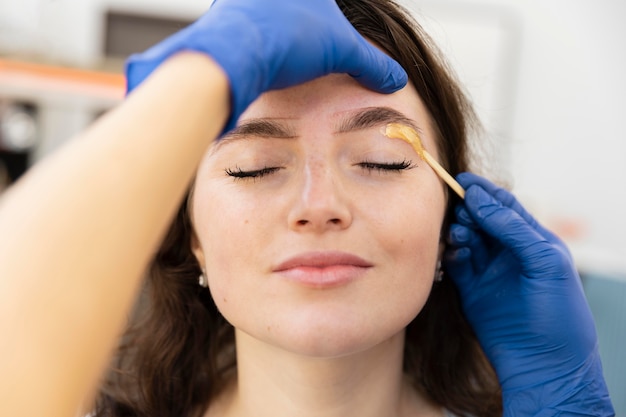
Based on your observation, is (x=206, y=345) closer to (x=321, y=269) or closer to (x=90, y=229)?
(x=321, y=269)

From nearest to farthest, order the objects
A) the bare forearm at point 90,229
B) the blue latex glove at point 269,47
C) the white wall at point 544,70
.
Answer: the bare forearm at point 90,229 < the blue latex glove at point 269,47 < the white wall at point 544,70

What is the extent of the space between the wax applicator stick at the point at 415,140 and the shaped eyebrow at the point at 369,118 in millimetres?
13

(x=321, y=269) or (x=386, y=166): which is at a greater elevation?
(x=386, y=166)

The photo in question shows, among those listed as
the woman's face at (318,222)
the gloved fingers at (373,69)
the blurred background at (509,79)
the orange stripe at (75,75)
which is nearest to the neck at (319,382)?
the woman's face at (318,222)

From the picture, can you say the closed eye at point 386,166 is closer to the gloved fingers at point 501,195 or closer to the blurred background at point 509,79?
the gloved fingers at point 501,195

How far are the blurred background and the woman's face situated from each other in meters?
3.14

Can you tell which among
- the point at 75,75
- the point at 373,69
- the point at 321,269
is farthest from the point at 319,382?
the point at 75,75

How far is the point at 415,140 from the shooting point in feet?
4.16

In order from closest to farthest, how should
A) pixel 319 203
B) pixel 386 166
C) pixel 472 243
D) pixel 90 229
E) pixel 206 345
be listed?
pixel 90 229 → pixel 319 203 → pixel 386 166 → pixel 472 243 → pixel 206 345

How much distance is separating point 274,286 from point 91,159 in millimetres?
500

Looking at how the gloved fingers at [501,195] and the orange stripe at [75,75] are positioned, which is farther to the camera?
the orange stripe at [75,75]

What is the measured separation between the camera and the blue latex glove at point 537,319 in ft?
4.49

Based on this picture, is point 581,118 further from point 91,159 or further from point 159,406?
point 91,159

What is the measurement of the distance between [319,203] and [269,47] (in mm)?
297
